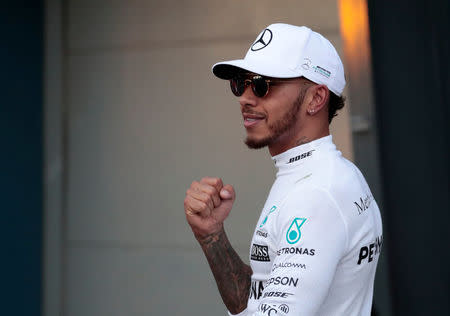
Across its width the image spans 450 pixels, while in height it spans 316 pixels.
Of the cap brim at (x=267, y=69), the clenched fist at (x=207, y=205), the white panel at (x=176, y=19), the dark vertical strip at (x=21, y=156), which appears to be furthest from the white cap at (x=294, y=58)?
the dark vertical strip at (x=21, y=156)

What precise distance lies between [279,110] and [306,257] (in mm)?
550

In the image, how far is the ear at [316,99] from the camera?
1.76 metres

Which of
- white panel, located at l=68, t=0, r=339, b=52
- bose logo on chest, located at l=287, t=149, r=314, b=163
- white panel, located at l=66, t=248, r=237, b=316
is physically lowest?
white panel, located at l=66, t=248, r=237, b=316

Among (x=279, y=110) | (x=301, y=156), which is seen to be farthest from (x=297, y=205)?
(x=279, y=110)

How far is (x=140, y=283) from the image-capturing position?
15.4ft

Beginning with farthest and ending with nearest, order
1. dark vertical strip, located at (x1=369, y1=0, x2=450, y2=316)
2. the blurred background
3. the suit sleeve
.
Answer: the blurred background → dark vertical strip, located at (x1=369, y1=0, x2=450, y2=316) → the suit sleeve

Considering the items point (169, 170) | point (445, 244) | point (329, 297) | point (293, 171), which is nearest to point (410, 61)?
point (445, 244)

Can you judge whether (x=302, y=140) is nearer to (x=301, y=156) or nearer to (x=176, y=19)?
(x=301, y=156)

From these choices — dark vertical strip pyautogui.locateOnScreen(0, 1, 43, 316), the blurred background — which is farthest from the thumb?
dark vertical strip pyautogui.locateOnScreen(0, 1, 43, 316)

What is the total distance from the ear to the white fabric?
0.34ft

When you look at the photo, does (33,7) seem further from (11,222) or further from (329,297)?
(329,297)

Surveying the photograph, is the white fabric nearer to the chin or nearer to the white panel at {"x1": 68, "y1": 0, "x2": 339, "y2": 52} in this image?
the chin

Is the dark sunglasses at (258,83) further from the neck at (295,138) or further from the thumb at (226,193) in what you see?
the thumb at (226,193)

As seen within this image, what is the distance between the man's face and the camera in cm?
175
